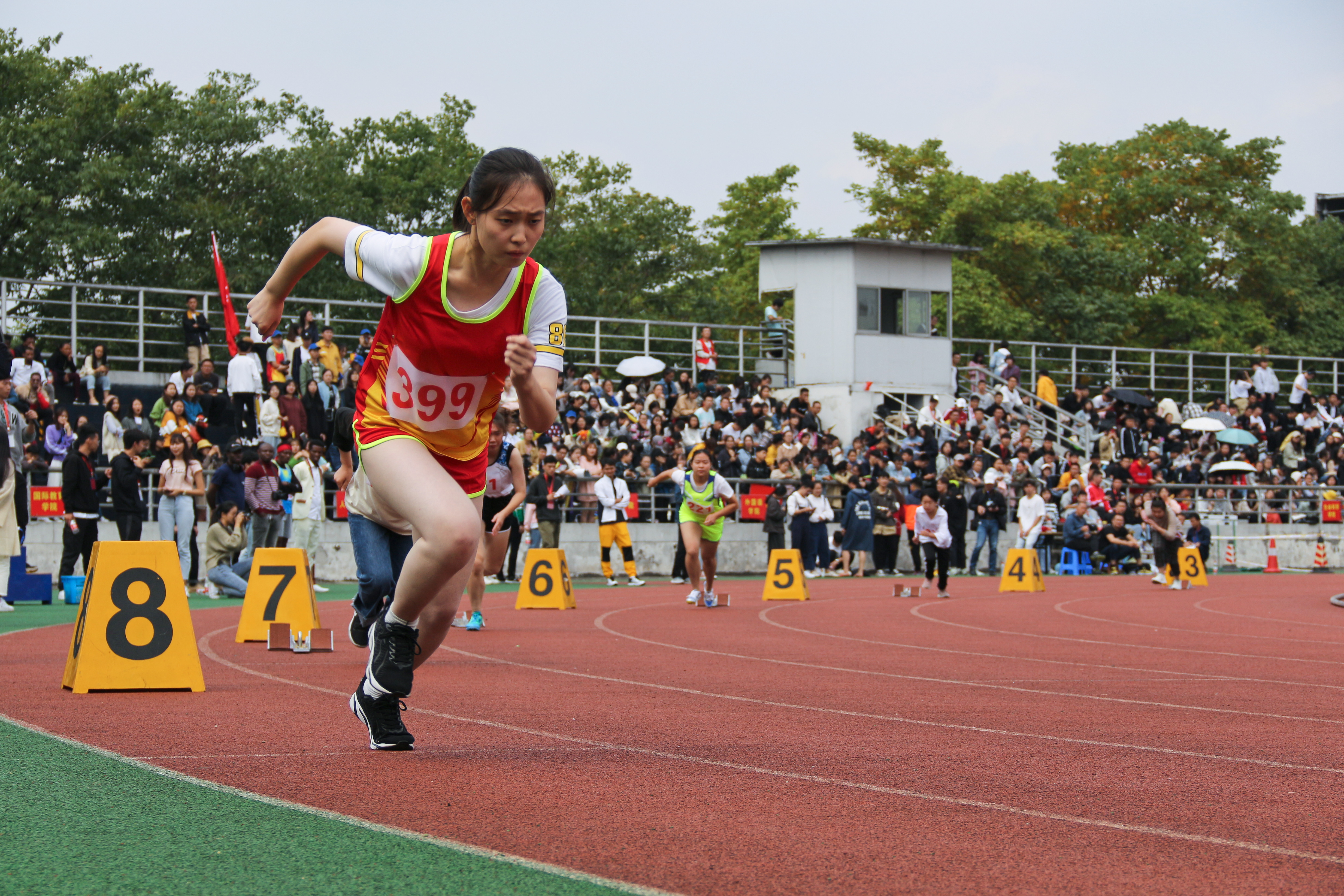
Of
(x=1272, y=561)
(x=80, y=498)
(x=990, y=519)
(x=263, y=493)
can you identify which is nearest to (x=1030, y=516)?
(x=990, y=519)

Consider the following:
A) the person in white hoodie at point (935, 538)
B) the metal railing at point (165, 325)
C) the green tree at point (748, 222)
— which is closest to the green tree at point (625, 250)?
the green tree at point (748, 222)

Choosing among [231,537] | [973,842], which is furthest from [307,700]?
[231,537]

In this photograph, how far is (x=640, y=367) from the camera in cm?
3344

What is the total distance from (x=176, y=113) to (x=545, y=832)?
127 ft

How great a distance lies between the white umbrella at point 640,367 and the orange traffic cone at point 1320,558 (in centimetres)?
1565

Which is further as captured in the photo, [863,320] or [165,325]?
[863,320]

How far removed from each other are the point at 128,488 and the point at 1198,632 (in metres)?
13.2

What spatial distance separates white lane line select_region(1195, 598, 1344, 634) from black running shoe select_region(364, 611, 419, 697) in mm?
11867

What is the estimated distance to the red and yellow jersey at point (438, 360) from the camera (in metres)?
5.69

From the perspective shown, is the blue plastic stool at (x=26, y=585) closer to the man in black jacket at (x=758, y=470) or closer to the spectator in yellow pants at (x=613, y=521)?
the spectator in yellow pants at (x=613, y=521)

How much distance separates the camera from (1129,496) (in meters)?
32.4

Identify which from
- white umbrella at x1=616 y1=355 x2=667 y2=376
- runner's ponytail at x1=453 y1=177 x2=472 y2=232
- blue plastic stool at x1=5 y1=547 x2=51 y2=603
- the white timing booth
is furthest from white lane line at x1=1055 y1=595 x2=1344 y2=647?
the white timing booth

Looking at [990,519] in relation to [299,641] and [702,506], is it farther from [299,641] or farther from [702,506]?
[299,641]

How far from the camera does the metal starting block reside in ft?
38.7
